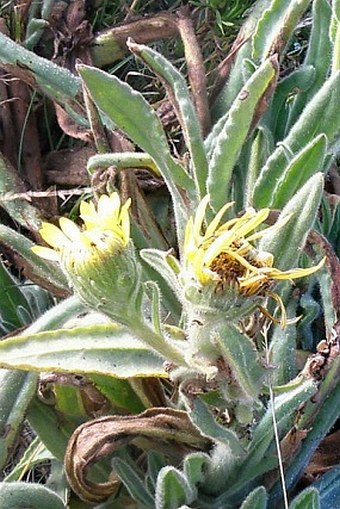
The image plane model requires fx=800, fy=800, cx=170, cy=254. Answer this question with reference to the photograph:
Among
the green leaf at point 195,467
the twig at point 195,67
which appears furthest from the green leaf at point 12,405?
the twig at point 195,67

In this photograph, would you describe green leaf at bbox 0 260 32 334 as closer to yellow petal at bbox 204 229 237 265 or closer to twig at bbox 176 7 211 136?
twig at bbox 176 7 211 136

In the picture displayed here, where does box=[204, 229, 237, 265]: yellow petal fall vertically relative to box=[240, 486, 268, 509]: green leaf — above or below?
above

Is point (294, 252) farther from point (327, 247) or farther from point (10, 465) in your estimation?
point (10, 465)

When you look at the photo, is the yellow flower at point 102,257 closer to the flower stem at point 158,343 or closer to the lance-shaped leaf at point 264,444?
the flower stem at point 158,343

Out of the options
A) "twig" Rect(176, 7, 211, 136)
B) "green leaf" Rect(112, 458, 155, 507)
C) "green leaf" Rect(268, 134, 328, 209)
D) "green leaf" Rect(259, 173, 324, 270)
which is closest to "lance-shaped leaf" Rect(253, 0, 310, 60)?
"twig" Rect(176, 7, 211, 136)

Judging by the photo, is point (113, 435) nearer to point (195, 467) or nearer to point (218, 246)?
point (195, 467)

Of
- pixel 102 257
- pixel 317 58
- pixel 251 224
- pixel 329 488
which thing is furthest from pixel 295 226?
pixel 317 58

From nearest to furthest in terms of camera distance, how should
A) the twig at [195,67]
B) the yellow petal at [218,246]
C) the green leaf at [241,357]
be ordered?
the yellow petal at [218,246], the green leaf at [241,357], the twig at [195,67]
